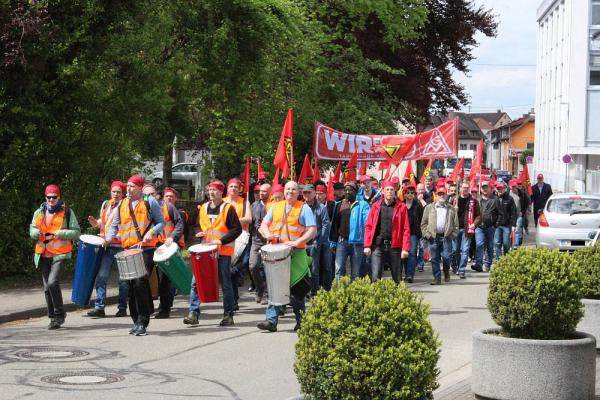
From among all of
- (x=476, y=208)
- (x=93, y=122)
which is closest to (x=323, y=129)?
(x=476, y=208)

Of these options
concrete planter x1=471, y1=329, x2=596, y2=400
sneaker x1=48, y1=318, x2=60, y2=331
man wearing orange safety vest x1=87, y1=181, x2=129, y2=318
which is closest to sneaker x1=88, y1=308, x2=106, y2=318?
man wearing orange safety vest x1=87, y1=181, x2=129, y2=318

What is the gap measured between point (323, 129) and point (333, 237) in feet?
26.9

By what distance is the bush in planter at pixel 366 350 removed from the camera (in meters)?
5.77

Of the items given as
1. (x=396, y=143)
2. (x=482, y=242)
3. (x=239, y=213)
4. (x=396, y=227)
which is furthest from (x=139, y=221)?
(x=396, y=143)

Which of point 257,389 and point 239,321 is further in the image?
point 239,321

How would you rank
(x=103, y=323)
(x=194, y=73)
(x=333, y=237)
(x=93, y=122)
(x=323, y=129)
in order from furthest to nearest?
(x=323, y=129), (x=194, y=73), (x=93, y=122), (x=333, y=237), (x=103, y=323)

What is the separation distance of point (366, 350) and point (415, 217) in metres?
13.2

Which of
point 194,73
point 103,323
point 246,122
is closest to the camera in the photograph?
point 103,323

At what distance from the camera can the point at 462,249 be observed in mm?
20438

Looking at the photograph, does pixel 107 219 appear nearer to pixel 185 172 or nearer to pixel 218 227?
pixel 218 227

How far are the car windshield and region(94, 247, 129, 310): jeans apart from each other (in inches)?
482

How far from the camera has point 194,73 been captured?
2289 cm

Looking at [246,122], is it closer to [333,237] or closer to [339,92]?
[339,92]

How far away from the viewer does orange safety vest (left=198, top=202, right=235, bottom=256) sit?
1280 cm
